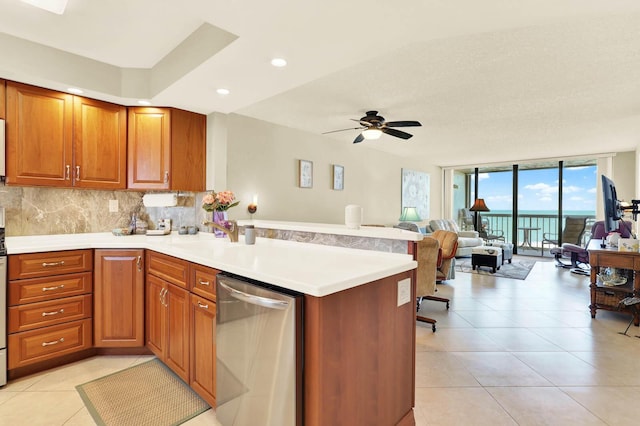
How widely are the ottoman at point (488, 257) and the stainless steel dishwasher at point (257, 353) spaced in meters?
5.50

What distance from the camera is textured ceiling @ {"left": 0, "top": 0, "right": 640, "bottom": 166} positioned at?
1.77 metres

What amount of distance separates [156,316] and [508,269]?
20.2 feet

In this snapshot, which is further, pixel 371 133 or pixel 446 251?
pixel 371 133

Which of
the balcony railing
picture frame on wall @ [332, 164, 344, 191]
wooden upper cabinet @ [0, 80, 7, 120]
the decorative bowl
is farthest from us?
the balcony railing

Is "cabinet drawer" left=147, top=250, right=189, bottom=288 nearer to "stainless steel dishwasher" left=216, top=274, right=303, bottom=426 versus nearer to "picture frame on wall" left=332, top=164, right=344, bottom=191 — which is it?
"stainless steel dishwasher" left=216, top=274, right=303, bottom=426

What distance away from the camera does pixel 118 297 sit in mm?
2582

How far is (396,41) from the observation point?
6.58ft

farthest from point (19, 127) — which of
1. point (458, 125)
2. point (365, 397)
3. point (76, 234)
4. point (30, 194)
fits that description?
point (458, 125)

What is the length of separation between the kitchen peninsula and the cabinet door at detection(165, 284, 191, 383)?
267 mm

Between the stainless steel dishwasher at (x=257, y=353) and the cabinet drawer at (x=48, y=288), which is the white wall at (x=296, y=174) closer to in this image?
the cabinet drawer at (x=48, y=288)

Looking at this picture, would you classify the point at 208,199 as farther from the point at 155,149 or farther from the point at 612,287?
the point at 612,287

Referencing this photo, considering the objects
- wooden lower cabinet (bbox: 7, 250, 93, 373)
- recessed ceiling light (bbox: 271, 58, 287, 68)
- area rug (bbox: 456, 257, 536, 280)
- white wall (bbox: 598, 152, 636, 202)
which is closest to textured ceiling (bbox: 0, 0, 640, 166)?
recessed ceiling light (bbox: 271, 58, 287, 68)

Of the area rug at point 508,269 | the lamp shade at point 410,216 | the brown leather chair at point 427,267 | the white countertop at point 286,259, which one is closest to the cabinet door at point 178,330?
the white countertop at point 286,259

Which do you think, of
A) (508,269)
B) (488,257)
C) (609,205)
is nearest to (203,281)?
(609,205)
